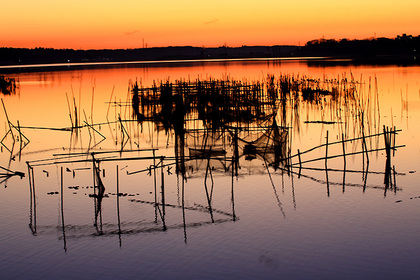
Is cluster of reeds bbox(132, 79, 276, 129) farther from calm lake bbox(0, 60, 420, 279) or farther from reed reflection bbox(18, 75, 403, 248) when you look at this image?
calm lake bbox(0, 60, 420, 279)

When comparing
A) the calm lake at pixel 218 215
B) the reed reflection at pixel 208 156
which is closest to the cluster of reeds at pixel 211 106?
the reed reflection at pixel 208 156

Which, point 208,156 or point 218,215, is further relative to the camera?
point 208,156

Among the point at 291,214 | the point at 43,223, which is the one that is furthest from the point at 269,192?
the point at 43,223

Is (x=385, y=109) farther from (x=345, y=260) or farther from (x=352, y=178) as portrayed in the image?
(x=345, y=260)

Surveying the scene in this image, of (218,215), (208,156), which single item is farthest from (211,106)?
(218,215)

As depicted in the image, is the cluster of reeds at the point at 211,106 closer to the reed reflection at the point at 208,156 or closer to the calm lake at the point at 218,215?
the reed reflection at the point at 208,156

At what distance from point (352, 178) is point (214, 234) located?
412cm

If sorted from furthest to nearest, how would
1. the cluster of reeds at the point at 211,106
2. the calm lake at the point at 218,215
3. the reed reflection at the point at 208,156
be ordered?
the cluster of reeds at the point at 211,106 < the reed reflection at the point at 208,156 < the calm lake at the point at 218,215

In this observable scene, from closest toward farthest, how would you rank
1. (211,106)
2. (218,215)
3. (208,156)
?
1. (218,215)
2. (208,156)
3. (211,106)

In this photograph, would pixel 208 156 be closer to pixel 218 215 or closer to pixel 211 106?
pixel 218 215

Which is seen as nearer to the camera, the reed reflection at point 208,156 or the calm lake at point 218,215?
the calm lake at point 218,215

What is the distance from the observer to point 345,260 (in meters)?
6.89

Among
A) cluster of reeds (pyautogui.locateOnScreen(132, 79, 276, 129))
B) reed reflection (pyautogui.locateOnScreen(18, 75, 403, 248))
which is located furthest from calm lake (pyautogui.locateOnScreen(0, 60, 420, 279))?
cluster of reeds (pyautogui.locateOnScreen(132, 79, 276, 129))

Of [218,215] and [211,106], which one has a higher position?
[211,106]
